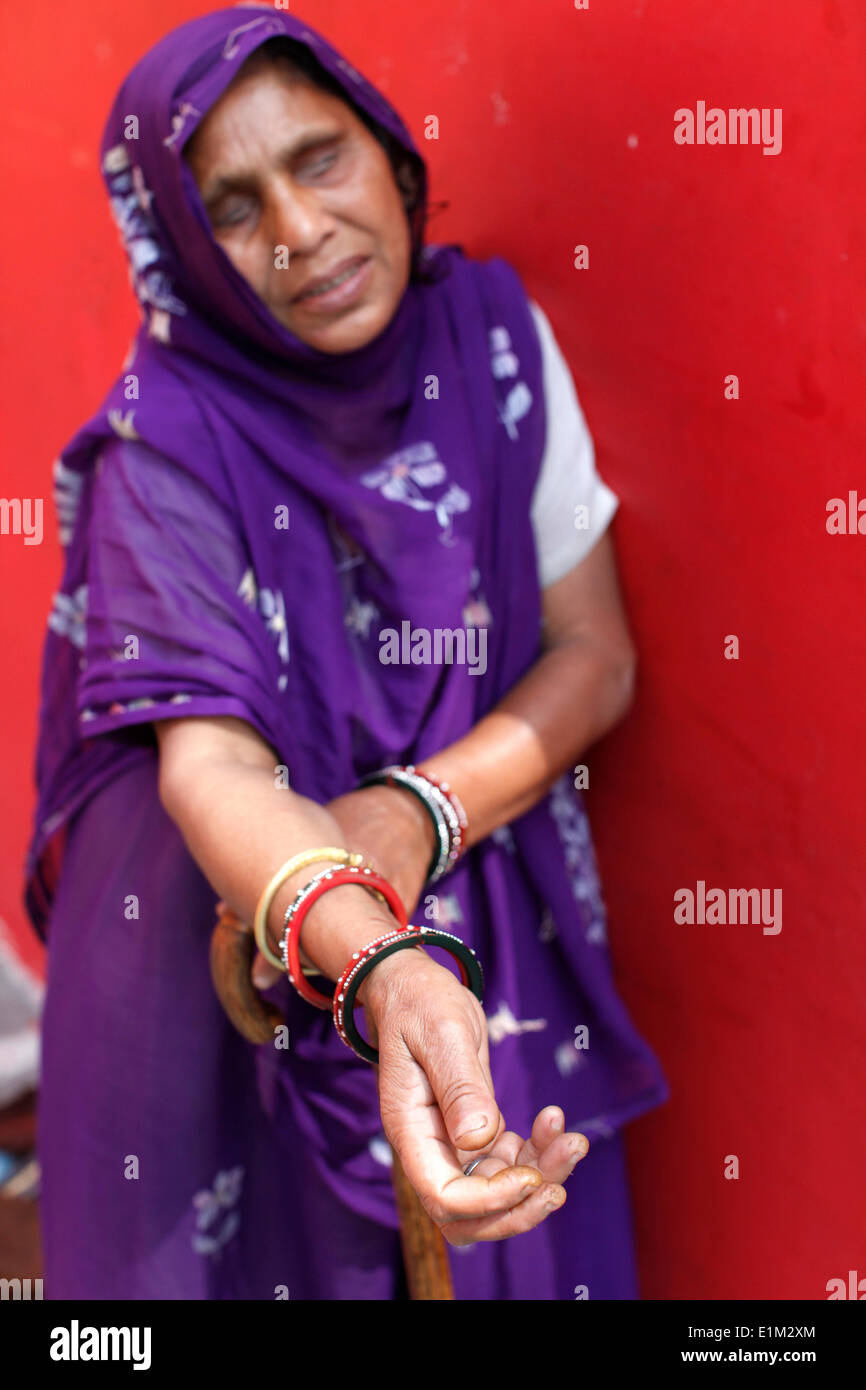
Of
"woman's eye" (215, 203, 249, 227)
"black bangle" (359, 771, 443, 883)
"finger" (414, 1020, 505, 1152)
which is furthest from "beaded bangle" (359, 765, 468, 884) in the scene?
"woman's eye" (215, 203, 249, 227)

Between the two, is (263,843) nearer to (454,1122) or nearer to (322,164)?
(454,1122)

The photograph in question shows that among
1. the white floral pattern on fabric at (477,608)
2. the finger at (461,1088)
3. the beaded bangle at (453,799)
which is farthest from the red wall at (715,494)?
the finger at (461,1088)

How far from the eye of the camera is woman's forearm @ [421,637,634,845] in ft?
3.42

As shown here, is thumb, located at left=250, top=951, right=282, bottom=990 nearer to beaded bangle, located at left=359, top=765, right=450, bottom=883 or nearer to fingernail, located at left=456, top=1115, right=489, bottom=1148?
beaded bangle, located at left=359, top=765, right=450, bottom=883

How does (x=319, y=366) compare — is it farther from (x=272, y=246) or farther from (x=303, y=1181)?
(x=303, y=1181)

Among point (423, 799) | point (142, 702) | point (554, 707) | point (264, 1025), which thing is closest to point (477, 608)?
point (554, 707)

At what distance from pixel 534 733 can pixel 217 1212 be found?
0.57 m

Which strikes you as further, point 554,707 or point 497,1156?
point 554,707

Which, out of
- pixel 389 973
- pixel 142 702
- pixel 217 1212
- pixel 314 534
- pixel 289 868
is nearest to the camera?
pixel 389 973

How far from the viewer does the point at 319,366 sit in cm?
107

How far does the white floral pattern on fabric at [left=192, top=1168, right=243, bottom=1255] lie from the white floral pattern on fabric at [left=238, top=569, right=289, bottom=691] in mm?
507

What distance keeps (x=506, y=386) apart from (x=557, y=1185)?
2.54 feet

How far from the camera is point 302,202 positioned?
1.00 m

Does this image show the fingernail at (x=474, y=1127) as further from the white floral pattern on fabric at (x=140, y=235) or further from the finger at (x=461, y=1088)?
the white floral pattern on fabric at (x=140, y=235)
